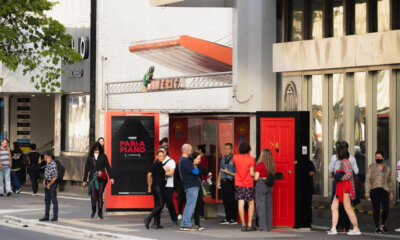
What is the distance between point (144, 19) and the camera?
37.5 meters

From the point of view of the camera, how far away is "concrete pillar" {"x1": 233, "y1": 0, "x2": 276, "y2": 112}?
87.4 feet

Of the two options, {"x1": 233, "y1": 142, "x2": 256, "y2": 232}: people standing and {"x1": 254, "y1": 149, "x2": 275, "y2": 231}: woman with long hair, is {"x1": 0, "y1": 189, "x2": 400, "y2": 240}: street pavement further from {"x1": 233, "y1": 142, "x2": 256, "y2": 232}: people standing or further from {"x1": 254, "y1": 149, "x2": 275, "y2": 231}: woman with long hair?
{"x1": 233, "y1": 142, "x2": 256, "y2": 232}: people standing

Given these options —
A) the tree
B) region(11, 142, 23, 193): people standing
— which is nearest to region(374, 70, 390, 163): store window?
the tree

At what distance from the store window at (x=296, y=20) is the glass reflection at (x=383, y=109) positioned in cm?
334

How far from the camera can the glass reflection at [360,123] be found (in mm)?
23578

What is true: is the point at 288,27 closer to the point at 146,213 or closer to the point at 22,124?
the point at 146,213

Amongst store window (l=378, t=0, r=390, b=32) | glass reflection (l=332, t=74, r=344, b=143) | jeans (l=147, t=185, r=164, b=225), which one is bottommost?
jeans (l=147, t=185, r=164, b=225)

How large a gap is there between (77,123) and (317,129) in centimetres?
1660

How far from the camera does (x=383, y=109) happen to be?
23.0 metres

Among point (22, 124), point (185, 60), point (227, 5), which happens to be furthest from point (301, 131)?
point (22, 124)

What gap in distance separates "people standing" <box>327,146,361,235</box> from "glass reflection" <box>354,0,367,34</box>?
15.3 ft

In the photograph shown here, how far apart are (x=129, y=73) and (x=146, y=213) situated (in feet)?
43.9

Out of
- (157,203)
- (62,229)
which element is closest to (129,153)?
(157,203)

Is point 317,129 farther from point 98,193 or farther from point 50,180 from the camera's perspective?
point 50,180
